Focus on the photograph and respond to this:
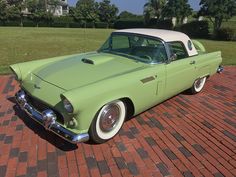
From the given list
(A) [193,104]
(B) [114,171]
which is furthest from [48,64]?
(A) [193,104]

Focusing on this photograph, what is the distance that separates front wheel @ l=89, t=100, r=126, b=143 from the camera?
10.9 feet

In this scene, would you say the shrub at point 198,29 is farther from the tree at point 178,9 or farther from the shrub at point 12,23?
the shrub at point 12,23

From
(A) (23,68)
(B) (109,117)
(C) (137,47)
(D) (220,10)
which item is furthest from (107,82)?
(D) (220,10)

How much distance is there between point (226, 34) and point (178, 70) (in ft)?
65.7

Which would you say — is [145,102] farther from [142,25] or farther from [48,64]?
[142,25]

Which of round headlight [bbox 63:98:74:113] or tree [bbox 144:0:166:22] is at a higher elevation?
tree [bbox 144:0:166:22]

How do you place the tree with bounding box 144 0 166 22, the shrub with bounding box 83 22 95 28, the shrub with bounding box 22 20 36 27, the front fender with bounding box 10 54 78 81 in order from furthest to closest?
1. the tree with bounding box 144 0 166 22
2. the shrub with bounding box 83 22 95 28
3. the shrub with bounding box 22 20 36 27
4. the front fender with bounding box 10 54 78 81

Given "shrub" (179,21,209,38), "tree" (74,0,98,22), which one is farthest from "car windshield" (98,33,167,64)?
"tree" (74,0,98,22)

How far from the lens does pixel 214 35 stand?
23953mm

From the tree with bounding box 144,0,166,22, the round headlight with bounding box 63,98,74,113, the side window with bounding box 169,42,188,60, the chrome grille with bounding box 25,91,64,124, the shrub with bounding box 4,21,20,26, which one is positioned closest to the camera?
the round headlight with bounding box 63,98,74,113

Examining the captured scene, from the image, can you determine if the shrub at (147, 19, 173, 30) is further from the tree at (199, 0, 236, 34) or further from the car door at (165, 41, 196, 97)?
the car door at (165, 41, 196, 97)

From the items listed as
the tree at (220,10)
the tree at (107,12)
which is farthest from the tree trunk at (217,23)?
the tree at (107,12)

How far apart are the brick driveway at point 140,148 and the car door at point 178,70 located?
1.58 feet

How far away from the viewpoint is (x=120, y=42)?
4.79 metres
